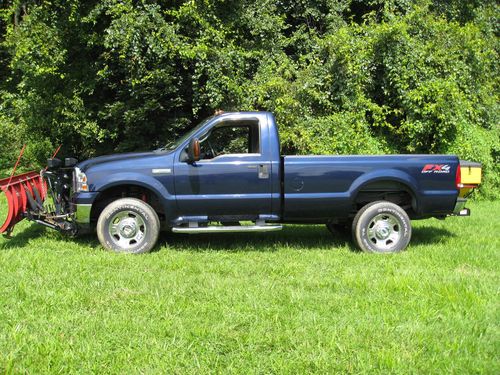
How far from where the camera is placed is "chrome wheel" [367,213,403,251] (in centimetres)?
693

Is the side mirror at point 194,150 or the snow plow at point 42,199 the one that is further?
the snow plow at point 42,199

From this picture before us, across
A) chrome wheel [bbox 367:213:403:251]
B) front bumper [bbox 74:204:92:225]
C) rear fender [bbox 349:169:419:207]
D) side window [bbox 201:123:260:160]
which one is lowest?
chrome wheel [bbox 367:213:403:251]

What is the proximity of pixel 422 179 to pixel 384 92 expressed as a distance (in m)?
5.97

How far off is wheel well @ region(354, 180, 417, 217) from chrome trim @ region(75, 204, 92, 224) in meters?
3.64

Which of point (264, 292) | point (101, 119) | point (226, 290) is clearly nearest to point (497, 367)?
point (264, 292)

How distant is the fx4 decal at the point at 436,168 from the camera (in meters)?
6.83

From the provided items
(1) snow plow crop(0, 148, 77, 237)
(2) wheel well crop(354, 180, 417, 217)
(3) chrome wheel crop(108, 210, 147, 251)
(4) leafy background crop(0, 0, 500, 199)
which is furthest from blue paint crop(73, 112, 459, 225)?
(4) leafy background crop(0, 0, 500, 199)

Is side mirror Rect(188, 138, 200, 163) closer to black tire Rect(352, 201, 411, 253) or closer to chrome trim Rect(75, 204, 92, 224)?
chrome trim Rect(75, 204, 92, 224)

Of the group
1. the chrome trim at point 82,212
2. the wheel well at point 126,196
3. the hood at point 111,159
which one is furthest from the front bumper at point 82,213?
the hood at point 111,159

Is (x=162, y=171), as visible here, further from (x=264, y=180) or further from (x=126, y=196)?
(x=264, y=180)

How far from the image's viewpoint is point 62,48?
11.3 meters

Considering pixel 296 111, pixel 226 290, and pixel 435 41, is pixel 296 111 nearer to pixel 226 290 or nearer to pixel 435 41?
pixel 435 41

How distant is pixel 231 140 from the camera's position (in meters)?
7.48

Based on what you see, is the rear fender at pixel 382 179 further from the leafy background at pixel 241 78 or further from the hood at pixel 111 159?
the leafy background at pixel 241 78
